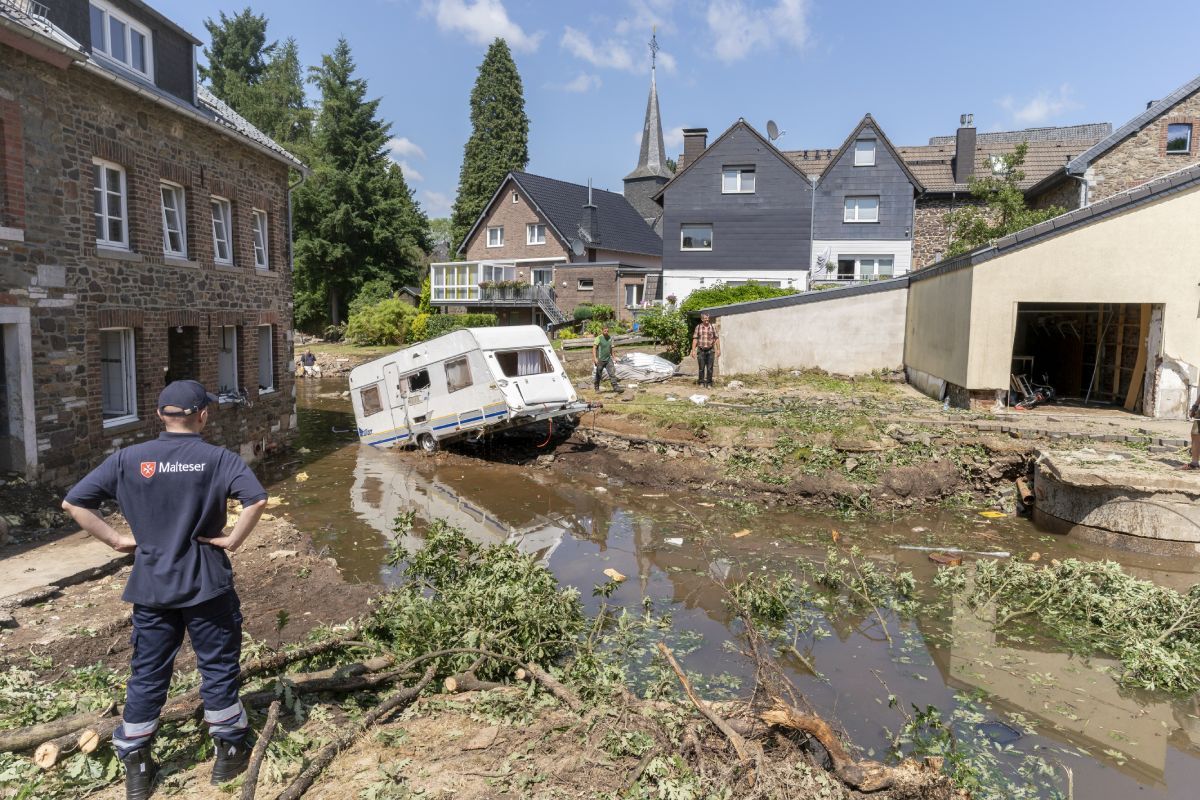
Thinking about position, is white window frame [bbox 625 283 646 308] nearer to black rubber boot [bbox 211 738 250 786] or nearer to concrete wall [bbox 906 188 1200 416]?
concrete wall [bbox 906 188 1200 416]

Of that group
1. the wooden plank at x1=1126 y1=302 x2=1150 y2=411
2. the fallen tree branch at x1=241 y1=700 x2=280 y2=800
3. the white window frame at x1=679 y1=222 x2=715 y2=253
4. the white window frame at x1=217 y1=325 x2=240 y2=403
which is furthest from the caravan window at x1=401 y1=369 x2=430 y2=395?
the white window frame at x1=679 y1=222 x2=715 y2=253

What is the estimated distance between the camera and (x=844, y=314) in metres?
21.8

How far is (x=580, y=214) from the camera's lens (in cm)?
4184

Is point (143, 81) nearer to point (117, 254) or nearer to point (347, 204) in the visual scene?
point (117, 254)

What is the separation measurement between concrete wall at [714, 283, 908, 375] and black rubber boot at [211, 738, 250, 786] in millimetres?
19243

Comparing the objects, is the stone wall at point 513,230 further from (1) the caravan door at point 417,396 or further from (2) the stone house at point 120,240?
(2) the stone house at point 120,240

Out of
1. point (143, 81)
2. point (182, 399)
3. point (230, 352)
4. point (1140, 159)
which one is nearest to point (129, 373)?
point (230, 352)

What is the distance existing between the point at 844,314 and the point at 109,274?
58.9 feet

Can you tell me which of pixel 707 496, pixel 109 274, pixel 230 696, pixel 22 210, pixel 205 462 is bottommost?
pixel 707 496

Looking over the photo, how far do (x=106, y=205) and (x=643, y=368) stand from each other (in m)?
14.5

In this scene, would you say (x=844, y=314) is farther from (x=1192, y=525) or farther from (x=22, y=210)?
(x=22, y=210)

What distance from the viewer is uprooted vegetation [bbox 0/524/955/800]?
13.9 feet

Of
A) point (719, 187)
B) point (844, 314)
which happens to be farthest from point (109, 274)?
point (719, 187)

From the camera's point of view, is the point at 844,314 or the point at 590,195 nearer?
the point at 844,314
